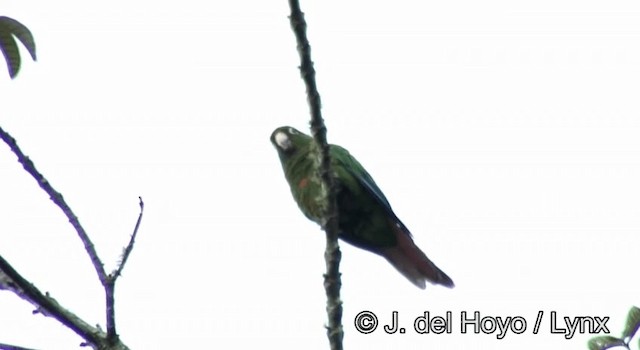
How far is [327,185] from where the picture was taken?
2.79 meters

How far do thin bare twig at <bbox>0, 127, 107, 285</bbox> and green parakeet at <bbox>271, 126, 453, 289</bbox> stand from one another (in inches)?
107

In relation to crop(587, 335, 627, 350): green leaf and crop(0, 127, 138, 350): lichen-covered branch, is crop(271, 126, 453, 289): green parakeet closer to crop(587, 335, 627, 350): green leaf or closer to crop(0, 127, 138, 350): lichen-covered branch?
crop(0, 127, 138, 350): lichen-covered branch

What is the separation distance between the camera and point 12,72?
2480mm

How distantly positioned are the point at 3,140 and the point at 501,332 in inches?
87.0

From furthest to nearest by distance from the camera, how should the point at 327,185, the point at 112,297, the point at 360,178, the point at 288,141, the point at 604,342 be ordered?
the point at 288,141 < the point at 360,178 < the point at 327,185 < the point at 112,297 < the point at 604,342

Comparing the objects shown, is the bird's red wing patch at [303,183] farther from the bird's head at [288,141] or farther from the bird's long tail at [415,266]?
the bird's long tail at [415,266]

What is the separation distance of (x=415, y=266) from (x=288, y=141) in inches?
44.5

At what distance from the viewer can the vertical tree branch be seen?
2.15 meters

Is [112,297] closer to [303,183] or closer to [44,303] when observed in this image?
[44,303]

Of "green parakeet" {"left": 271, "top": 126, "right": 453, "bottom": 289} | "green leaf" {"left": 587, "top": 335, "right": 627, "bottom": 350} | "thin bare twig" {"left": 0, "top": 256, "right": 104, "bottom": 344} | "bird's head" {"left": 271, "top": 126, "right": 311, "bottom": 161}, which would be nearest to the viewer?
"green leaf" {"left": 587, "top": 335, "right": 627, "bottom": 350}

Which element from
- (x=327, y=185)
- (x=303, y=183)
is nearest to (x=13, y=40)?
(x=327, y=185)

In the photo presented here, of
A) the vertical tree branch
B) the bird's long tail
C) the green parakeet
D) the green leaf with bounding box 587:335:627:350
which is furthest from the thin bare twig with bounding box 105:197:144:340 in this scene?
the bird's long tail

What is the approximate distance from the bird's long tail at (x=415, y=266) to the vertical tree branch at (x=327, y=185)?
9.64 feet

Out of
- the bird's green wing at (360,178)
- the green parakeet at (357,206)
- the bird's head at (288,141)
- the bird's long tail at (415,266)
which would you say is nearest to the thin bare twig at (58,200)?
the green parakeet at (357,206)
